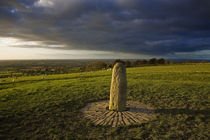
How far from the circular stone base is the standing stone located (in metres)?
0.36

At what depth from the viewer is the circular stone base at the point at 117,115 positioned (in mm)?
6506

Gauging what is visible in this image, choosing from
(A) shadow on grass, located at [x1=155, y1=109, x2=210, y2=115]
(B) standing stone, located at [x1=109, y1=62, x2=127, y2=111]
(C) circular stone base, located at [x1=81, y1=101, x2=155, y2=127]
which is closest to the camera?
(C) circular stone base, located at [x1=81, y1=101, x2=155, y2=127]

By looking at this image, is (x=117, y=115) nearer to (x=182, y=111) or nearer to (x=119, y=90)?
(x=119, y=90)

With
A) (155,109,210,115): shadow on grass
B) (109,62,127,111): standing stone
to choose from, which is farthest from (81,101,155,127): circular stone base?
(155,109,210,115): shadow on grass

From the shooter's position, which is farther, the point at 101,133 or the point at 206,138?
the point at 101,133

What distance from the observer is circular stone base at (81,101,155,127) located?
6506 mm

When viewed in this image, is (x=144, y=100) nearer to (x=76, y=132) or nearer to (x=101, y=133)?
(x=101, y=133)

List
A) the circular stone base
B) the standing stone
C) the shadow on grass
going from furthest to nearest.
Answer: the standing stone → the shadow on grass → the circular stone base

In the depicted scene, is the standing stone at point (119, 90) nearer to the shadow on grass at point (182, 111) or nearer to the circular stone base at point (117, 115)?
the circular stone base at point (117, 115)

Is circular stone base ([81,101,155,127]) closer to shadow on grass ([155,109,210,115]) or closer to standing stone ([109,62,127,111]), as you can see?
standing stone ([109,62,127,111])

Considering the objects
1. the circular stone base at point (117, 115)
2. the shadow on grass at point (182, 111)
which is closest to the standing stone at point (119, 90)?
the circular stone base at point (117, 115)

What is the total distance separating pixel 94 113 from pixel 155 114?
3.36 meters

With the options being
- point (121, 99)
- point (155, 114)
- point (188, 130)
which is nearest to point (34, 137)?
point (121, 99)

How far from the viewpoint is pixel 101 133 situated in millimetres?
5609
